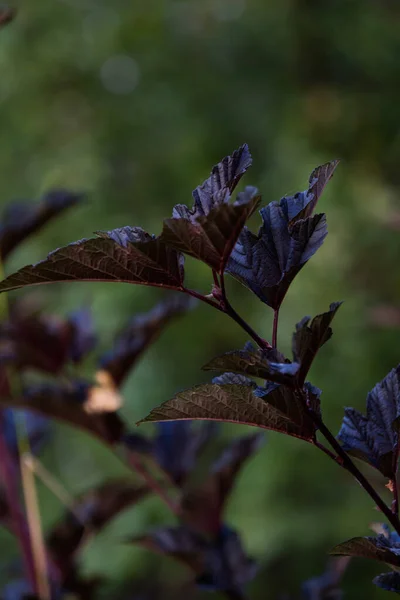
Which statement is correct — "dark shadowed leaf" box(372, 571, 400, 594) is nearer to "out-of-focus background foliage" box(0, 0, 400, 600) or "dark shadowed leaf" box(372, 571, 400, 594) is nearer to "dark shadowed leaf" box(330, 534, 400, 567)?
"dark shadowed leaf" box(330, 534, 400, 567)

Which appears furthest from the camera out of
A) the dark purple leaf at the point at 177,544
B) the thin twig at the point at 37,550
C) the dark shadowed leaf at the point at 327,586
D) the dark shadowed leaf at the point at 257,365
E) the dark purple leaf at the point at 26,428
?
the dark purple leaf at the point at 26,428

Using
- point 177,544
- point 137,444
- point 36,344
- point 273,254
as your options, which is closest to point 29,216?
point 36,344

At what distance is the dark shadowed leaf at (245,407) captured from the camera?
40cm

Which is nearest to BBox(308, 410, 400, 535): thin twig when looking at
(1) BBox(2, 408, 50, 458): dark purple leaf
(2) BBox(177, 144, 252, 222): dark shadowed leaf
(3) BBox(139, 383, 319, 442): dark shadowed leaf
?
(3) BBox(139, 383, 319, 442): dark shadowed leaf

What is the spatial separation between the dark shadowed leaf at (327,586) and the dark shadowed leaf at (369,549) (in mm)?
217

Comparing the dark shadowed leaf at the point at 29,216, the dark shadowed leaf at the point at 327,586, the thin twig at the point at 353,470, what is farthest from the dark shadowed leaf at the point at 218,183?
the dark shadowed leaf at the point at 29,216

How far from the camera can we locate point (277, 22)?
2.15 meters

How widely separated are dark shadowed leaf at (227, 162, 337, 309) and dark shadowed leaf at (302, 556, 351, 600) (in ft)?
1.00

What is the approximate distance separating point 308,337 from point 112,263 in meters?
0.11

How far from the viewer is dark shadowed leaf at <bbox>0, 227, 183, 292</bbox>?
0.38m

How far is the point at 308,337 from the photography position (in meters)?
0.38

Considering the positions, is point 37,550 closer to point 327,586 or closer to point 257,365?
point 327,586

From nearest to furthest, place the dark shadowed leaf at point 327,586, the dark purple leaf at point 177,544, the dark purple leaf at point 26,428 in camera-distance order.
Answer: the dark shadowed leaf at point 327,586
the dark purple leaf at point 177,544
the dark purple leaf at point 26,428

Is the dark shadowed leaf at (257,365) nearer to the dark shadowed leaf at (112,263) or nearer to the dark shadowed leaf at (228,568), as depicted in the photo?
the dark shadowed leaf at (112,263)
